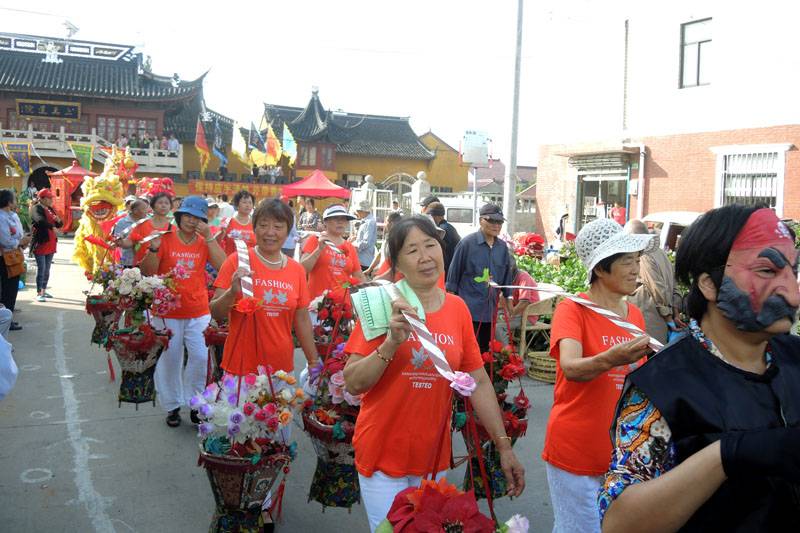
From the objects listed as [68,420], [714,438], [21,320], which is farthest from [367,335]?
[21,320]

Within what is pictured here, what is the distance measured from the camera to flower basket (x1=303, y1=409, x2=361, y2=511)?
3732 mm

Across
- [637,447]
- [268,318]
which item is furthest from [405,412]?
[268,318]

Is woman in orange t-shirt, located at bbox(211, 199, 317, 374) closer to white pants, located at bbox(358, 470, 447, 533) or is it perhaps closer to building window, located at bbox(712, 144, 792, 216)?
white pants, located at bbox(358, 470, 447, 533)

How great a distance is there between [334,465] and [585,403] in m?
Result: 1.47

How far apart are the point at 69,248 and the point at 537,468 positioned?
2479 cm

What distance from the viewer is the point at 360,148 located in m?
48.4

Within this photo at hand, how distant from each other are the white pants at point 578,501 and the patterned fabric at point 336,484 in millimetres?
1202

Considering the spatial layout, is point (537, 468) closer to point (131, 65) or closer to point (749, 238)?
point (749, 238)

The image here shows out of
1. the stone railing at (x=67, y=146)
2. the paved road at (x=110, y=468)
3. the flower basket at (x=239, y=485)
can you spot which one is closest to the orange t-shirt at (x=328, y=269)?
the paved road at (x=110, y=468)

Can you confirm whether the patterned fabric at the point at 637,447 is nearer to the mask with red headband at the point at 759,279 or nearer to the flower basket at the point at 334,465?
the mask with red headband at the point at 759,279

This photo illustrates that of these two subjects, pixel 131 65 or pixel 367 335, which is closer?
pixel 367 335

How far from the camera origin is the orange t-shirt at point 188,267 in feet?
19.5

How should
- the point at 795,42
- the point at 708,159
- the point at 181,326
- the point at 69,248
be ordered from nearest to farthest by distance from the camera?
1. the point at 181,326
2. the point at 795,42
3. the point at 708,159
4. the point at 69,248

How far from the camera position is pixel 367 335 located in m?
2.76
